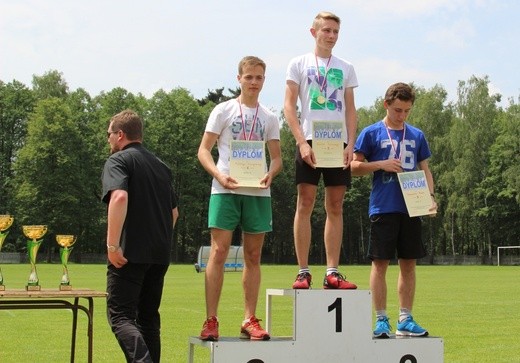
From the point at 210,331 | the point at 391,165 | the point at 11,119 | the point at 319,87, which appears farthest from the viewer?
the point at 11,119

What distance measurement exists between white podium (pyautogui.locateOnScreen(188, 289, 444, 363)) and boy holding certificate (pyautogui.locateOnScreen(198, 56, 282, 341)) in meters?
0.19

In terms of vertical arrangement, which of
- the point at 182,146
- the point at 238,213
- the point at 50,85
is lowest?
the point at 238,213

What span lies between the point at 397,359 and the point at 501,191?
6461 cm

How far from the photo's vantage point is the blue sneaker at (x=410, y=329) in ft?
23.7

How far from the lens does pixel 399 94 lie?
7.38 metres

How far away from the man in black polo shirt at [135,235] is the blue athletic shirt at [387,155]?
6.18ft

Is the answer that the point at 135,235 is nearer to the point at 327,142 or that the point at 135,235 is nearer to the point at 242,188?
the point at 242,188

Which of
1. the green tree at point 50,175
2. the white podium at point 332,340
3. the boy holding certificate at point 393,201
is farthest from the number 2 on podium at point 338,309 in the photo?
the green tree at point 50,175

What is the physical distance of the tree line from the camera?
65.4m

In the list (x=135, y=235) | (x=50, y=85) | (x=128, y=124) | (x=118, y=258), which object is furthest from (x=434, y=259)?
(x=118, y=258)

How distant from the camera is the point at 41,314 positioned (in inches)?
611

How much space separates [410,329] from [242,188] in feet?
6.48

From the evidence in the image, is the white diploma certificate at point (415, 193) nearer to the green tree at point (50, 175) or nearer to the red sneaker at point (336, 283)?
the red sneaker at point (336, 283)

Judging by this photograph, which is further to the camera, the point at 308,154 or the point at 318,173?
the point at 318,173
